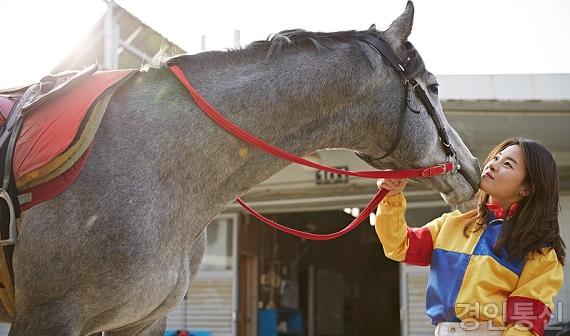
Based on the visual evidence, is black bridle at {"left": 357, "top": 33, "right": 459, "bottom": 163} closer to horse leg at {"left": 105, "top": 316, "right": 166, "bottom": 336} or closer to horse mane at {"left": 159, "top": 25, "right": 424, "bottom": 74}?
horse mane at {"left": 159, "top": 25, "right": 424, "bottom": 74}

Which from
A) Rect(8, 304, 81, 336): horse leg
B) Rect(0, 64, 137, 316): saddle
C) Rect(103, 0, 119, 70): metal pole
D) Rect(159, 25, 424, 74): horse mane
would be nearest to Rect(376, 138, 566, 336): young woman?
Rect(159, 25, 424, 74): horse mane

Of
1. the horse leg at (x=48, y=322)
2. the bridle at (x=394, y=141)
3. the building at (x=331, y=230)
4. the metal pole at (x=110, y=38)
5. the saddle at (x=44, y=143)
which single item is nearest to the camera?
the horse leg at (x=48, y=322)

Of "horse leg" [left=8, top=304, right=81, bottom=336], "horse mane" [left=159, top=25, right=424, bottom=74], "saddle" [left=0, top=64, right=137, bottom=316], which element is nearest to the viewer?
"horse leg" [left=8, top=304, right=81, bottom=336]

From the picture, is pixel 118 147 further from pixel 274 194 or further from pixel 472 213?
pixel 274 194

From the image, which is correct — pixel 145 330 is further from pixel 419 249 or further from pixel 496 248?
pixel 496 248

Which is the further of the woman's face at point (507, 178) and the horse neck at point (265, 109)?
the woman's face at point (507, 178)

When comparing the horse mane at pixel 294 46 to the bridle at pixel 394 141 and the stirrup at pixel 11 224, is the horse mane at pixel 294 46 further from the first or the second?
the stirrup at pixel 11 224

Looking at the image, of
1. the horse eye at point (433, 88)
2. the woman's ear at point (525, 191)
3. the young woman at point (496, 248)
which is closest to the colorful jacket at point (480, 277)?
the young woman at point (496, 248)

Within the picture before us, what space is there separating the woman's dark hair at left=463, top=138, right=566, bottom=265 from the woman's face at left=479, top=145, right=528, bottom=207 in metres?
0.02

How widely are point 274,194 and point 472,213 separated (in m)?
5.96

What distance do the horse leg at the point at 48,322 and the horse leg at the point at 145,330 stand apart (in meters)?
0.37

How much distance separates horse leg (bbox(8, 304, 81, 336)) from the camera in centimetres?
178

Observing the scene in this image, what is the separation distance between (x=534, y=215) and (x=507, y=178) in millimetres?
185

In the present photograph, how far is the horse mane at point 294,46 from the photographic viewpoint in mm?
2252
